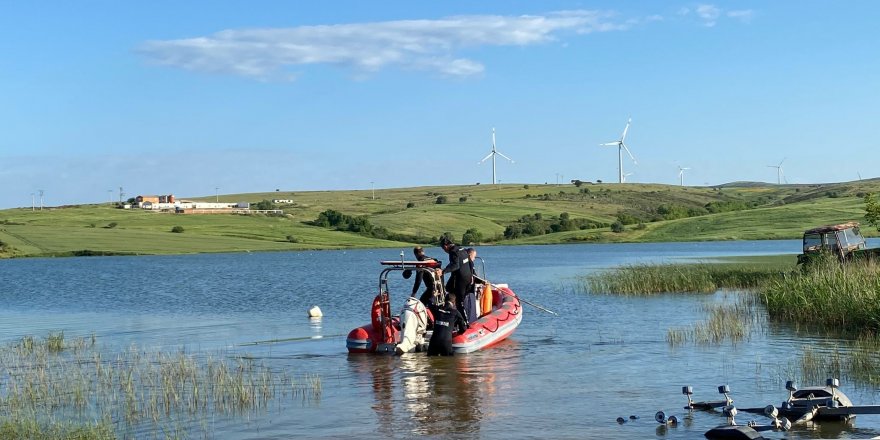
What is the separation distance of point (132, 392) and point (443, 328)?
6570 millimetres

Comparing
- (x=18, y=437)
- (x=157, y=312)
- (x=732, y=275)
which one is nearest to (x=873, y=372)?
(x=18, y=437)

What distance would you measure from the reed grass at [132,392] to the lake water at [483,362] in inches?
26.3

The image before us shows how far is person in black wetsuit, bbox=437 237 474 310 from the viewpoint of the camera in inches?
877

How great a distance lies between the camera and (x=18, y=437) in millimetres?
14031

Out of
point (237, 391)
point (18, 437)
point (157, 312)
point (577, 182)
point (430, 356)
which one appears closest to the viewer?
point (18, 437)

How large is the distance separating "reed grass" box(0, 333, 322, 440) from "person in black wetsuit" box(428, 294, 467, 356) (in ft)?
10.3

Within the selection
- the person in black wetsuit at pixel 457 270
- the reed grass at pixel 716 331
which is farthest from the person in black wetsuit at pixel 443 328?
the reed grass at pixel 716 331

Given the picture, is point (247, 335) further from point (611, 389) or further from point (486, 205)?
point (486, 205)

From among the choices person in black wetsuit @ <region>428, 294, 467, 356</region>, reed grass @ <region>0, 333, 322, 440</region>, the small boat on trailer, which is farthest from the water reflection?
reed grass @ <region>0, 333, 322, 440</region>

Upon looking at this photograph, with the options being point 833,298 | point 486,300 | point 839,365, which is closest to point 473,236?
point 486,300

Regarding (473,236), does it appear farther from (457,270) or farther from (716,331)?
(457,270)

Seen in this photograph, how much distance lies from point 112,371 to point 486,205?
130 meters

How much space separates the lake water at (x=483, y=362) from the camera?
1477 centimetres

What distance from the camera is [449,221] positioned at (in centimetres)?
12988
